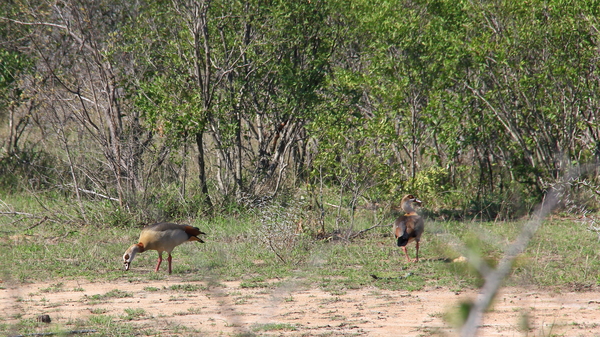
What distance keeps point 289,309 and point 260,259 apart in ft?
8.11

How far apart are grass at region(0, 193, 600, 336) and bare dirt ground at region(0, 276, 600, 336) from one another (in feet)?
0.36

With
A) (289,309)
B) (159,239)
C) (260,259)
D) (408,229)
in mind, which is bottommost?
(289,309)

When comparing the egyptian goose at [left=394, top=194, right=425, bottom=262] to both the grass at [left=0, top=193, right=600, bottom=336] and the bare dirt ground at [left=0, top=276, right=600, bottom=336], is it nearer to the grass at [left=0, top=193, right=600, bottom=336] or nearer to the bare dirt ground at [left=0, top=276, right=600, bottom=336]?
the grass at [left=0, top=193, right=600, bottom=336]

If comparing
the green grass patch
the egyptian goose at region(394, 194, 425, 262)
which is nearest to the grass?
the green grass patch

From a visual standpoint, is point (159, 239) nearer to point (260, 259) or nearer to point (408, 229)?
point (260, 259)

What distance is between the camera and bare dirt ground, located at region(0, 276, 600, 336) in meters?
5.91

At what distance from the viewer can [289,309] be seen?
6.68m

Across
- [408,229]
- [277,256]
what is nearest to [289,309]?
[277,256]

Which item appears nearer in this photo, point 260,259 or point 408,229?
point 408,229

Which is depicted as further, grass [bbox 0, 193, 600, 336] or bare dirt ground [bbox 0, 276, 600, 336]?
grass [bbox 0, 193, 600, 336]

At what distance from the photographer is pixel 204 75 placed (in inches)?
459

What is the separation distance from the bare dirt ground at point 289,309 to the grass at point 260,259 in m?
0.11

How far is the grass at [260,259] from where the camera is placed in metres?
7.62

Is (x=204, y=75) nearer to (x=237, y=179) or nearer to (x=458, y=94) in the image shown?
(x=237, y=179)
